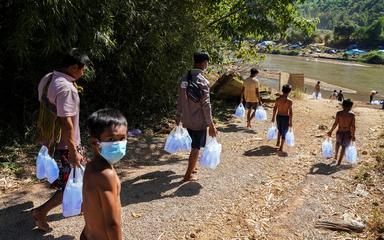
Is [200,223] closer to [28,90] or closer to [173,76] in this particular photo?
[28,90]

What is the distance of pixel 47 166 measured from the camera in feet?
13.5

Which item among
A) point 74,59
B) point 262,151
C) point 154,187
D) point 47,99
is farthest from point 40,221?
point 262,151

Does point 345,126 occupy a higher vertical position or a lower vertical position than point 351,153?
higher

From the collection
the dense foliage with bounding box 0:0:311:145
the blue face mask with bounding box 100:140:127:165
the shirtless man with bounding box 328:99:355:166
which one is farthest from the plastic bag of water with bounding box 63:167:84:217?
the shirtless man with bounding box 328:99:355:166

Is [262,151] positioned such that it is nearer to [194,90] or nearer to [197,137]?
[197,137]

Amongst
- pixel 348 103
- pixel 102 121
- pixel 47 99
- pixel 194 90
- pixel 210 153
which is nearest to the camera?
pixel 102 121

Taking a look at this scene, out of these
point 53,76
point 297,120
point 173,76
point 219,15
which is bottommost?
point 297,120

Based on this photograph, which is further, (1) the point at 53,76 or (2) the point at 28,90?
(2) the point at 28,90

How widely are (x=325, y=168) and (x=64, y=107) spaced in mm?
5151

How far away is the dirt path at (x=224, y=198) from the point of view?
447cm

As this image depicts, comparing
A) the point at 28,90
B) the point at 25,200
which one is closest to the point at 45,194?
the point at 25,200

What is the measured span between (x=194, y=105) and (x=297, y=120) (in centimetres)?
683

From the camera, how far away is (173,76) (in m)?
9.49

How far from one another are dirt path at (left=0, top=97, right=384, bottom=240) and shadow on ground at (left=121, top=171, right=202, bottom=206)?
1 centimetres
